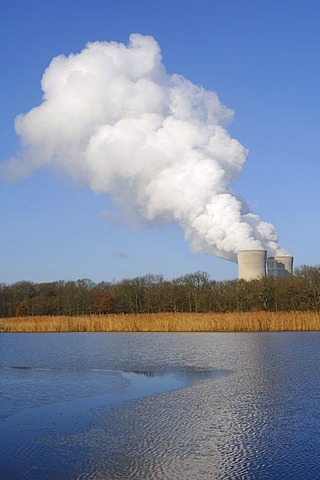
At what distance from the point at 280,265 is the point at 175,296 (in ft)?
28.6

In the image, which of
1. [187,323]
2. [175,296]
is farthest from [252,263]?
[187,323]

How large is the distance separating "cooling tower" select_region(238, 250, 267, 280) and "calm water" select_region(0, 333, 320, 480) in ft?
75.7

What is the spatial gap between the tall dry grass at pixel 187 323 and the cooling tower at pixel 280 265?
16003 millimetres

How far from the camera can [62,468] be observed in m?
5.41

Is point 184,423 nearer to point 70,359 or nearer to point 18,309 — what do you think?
point 70,359

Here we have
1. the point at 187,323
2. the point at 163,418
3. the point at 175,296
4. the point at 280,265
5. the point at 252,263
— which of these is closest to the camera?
the point at 163,418

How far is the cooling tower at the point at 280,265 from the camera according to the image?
42644 mm

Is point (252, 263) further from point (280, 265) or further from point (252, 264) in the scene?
point (280, 265)

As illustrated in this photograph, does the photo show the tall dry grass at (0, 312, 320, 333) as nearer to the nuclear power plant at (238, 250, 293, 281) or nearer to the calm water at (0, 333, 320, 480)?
the calm water at (0, 333, 320, 480)

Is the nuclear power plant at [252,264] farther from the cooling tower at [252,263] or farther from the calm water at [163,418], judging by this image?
the calm water at [163,418]

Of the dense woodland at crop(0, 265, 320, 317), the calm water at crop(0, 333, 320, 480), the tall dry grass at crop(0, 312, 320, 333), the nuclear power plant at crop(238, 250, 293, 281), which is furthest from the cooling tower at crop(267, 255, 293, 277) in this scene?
Answer: the calm water at crop(0, 333, 320, 480)

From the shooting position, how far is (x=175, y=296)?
42.1m

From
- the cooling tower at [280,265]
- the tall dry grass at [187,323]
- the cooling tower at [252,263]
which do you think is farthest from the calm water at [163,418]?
the cooling tower at [280,265]

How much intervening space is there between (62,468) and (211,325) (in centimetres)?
1983
